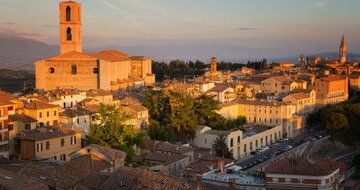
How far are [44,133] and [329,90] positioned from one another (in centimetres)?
4282

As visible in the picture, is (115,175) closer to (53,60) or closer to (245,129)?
(245,129)

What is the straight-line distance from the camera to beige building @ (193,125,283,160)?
1346 inches

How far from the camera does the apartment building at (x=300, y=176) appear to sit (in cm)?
1848

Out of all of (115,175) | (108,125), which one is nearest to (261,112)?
(108,125)

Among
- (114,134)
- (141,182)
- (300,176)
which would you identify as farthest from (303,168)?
(114,134)

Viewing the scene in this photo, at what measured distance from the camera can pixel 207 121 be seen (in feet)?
125

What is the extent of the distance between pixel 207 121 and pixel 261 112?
28.1 ft

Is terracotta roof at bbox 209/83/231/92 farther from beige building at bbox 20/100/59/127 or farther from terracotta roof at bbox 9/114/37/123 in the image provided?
terracotta roof at bbox 9/114/37/123

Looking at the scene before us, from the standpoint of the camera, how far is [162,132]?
32156mm

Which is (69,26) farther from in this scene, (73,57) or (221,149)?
(221,149)

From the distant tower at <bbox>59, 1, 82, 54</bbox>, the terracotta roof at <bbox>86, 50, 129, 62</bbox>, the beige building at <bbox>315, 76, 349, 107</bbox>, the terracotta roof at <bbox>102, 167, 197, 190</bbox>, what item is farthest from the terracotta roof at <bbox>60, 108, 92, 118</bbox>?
the beige building at <bbox>315, 76, 349, 107</bbox>

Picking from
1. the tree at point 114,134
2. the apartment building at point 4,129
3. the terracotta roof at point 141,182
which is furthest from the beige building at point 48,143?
the terracotta roof at point 141,182

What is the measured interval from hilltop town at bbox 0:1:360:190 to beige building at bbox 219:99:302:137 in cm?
10

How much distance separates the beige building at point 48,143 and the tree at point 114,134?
1.06 metres
